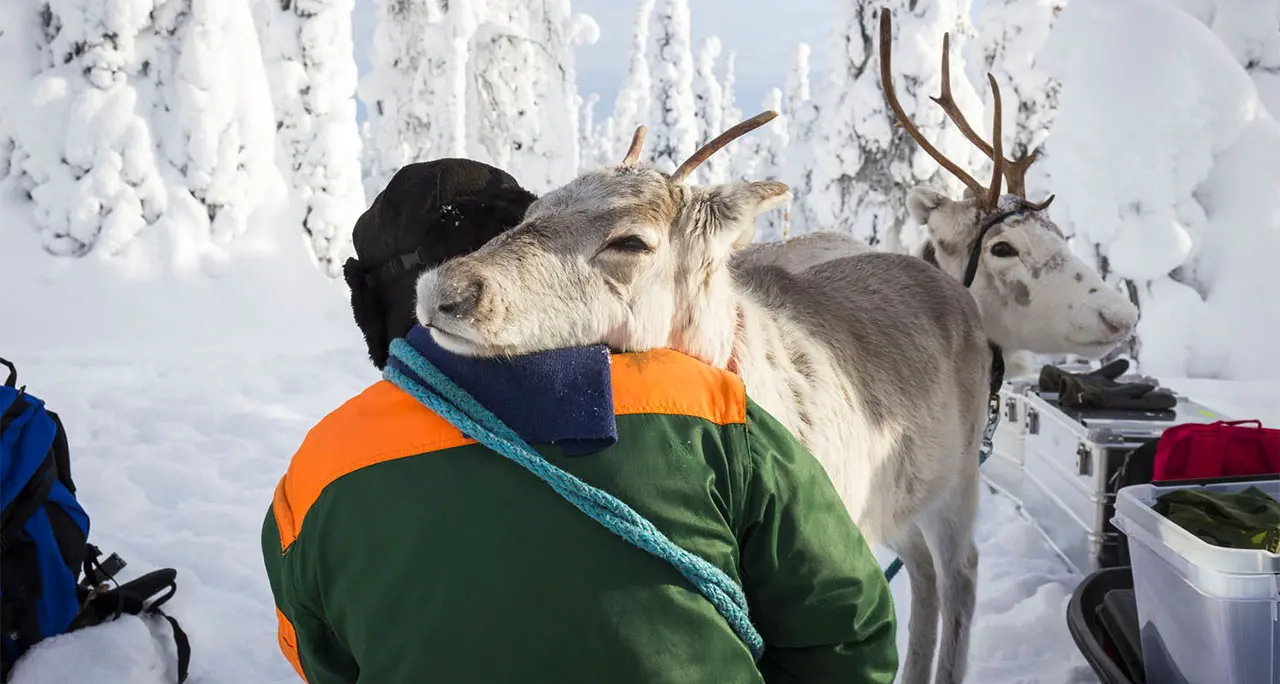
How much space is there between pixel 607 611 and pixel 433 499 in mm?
269

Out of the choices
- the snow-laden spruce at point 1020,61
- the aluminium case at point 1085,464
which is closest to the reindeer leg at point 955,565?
the aluminium case at point 1085,464

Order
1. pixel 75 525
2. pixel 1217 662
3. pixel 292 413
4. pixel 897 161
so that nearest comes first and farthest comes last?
pixel 1217 662, pixel 75 525, pixel 292 413, pixel 897 161

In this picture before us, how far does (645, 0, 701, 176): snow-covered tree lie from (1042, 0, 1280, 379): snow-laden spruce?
75.5 feet

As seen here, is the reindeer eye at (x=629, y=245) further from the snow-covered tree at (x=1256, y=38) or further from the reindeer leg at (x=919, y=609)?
the snow-covered tree at (x=1256, y=38)

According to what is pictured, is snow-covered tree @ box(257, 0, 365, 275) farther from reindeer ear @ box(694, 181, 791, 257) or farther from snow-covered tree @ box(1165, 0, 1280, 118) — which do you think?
reindeer ear @ box(694, 181, 791, 257)

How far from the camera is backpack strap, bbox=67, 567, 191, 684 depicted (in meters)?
2.83

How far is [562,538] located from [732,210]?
0.78 metres

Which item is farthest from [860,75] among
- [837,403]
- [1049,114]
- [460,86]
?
[837,403]

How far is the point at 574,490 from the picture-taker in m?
1.03

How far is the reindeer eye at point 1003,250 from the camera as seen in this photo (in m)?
3.27

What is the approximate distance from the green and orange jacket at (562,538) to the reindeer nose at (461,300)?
0.07m

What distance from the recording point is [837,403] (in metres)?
1.96

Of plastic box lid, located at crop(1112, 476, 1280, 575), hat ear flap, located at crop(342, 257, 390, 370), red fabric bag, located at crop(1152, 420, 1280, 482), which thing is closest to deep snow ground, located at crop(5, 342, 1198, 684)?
red fabric bag, located at crop(1152, 420, 1280, 482)

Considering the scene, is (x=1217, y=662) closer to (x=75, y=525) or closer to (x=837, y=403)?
(x=837, y=403)
